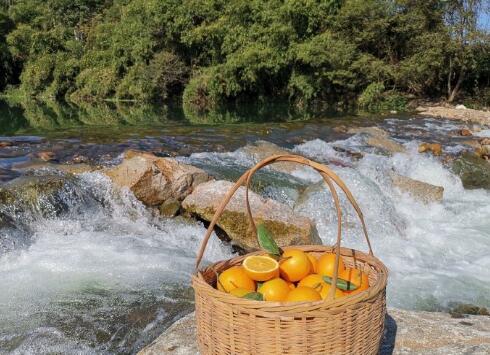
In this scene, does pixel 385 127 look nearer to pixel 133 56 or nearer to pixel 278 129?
pixel 278 129

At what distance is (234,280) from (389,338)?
3.58 feet

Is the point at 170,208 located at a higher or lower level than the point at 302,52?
lower

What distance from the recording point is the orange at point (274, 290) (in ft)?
6.96

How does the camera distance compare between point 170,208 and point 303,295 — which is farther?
point 170,208

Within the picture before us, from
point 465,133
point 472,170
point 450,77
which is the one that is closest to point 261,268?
point 472,170

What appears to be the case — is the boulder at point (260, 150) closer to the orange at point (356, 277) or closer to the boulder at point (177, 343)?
the boulder at point (177, 343)

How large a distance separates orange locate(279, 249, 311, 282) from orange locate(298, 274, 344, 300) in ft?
0.11

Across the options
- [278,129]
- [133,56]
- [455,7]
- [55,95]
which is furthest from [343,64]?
[55,95]

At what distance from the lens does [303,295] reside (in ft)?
6.67

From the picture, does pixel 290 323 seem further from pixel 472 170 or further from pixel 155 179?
pixel 472 170

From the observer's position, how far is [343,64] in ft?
75.9

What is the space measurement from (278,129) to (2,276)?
30.6 ft

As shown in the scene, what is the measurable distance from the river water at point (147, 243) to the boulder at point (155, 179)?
6.6 inches

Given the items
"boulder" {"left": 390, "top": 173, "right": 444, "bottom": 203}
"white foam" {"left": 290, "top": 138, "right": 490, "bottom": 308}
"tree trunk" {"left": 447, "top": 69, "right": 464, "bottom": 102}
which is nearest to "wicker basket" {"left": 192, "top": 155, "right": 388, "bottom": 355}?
"white foam" {"left": 290, "top": 138, "right": 490, "bottom": 308}
